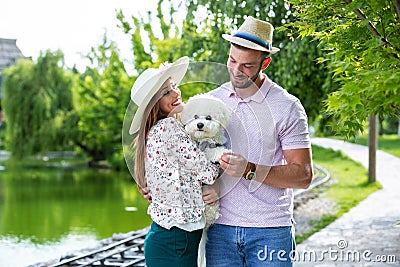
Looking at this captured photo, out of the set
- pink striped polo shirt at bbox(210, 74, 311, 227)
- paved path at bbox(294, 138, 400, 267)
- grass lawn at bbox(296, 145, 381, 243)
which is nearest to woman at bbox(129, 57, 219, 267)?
pink striped polo shirt at bbox(210, 74, 311, 227)

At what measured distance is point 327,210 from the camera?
33.8ft

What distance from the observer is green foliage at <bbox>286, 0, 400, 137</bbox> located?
7.56 feet

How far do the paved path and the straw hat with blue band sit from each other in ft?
5.16

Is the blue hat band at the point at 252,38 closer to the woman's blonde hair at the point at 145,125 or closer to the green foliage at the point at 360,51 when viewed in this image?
the green foliage at the point at 360,51

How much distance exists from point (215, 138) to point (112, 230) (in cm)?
886

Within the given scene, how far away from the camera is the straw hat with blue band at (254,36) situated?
103 inches

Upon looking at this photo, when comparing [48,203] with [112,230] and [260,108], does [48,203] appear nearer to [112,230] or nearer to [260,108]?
[112,230]

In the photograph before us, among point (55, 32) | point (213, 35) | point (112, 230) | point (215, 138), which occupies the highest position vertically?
point (55, 32)

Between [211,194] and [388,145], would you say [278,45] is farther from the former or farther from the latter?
[388,145]

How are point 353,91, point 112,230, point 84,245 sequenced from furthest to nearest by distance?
point 112,230 < point 84,245 < point 353,91

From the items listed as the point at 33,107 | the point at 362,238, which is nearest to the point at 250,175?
the point at 362,238

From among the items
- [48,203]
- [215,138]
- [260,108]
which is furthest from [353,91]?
[48,203]

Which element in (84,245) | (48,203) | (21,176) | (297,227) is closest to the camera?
(297,227)

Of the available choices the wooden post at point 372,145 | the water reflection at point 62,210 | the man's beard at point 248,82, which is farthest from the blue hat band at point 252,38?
the wooden post at point 372,145
